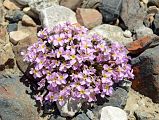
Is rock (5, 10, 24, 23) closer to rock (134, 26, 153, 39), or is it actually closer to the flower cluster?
the flower cluster

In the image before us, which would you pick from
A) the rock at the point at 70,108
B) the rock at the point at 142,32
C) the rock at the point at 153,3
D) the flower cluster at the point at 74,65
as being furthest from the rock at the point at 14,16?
the rock at the point at 153,3

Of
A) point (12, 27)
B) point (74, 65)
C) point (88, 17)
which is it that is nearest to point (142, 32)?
point (88, 17)

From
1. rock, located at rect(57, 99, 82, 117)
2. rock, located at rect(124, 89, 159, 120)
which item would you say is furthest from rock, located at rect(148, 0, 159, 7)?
rock, located at rect(57, 99, 82, 117)

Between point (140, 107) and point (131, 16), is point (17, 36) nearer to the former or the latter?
point (131, 16)

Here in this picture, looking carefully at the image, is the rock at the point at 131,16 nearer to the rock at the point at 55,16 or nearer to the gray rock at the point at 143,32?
the gray rock at the point at 143,32

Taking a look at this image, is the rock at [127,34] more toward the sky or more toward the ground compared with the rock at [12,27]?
more toward the sky

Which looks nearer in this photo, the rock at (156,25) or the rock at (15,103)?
the rock at (15,103)

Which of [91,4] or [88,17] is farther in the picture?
[91,4]
